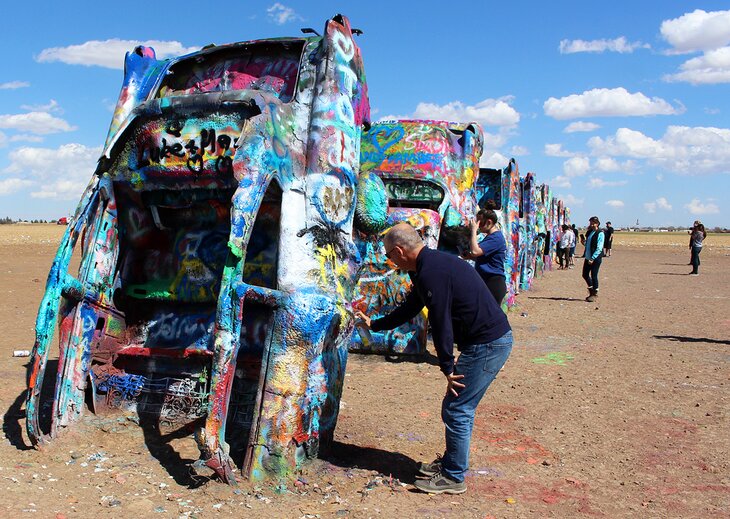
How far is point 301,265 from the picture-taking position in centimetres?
466

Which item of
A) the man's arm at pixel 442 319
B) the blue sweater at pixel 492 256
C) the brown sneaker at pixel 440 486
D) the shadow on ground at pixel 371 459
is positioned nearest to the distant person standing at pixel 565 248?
the blue sweater at pixel 492 256

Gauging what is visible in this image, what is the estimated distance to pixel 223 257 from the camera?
222 inches

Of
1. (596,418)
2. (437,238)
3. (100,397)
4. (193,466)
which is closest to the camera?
(193,466)

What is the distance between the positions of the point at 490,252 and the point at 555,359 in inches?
79.3

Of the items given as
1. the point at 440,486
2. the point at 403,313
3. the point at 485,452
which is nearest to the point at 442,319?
the point at 403,313

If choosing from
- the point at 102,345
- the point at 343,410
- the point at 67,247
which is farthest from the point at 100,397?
the point at 343,410

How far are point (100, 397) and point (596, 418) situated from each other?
4292mm

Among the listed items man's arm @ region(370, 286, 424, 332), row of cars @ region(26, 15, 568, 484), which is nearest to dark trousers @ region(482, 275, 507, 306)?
row of cars @ region(26, 15, 568, 484)

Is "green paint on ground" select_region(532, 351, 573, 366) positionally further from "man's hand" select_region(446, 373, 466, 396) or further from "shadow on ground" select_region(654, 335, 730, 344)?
"man's hand" select_region(446, 373, 466, 396)

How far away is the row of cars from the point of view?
443cm

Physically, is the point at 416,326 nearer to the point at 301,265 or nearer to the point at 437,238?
the point at 437,238

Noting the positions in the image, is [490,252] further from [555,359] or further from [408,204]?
[555,359]

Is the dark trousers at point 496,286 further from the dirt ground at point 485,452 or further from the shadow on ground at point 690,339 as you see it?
the shadow on ground at point 690,339

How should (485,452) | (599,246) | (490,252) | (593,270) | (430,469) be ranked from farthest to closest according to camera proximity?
(593,270)
(599,246)
(490,252)
(485,452)
(430,469)
